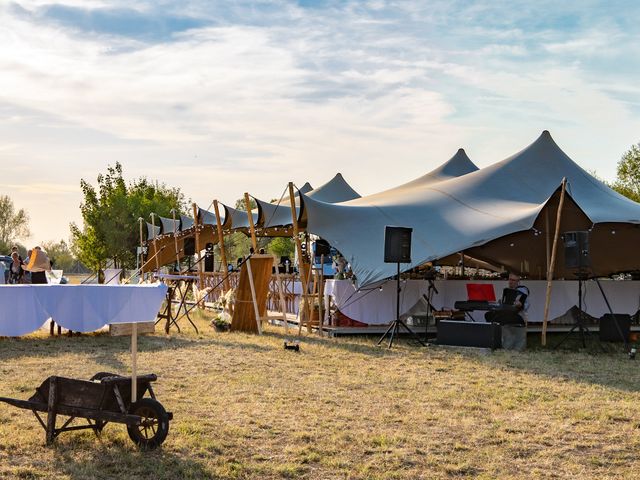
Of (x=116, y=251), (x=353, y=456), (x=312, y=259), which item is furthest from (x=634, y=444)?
(x=116, y=251)

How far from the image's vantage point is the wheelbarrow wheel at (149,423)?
521cm

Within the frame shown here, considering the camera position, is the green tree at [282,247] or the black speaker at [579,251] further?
the green tree at [282,247]

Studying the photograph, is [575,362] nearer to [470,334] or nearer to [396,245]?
[470,334]

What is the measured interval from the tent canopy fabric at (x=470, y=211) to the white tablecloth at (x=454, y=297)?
62 centimetres

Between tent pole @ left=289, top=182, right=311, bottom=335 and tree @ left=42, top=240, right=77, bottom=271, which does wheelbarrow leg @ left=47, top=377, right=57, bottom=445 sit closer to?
tent pole @ left=289, top=182, right=311, bottom=335

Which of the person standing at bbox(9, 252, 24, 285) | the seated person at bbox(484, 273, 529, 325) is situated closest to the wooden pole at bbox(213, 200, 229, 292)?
the person standing at bbox(9, 252, 24, 285)

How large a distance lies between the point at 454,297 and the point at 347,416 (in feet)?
23.8

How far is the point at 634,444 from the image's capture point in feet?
18.8

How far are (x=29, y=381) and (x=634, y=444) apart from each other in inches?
207

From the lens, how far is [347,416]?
6.50 meters

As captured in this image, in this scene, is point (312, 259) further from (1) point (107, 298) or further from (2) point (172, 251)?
(2) point (172, 251)

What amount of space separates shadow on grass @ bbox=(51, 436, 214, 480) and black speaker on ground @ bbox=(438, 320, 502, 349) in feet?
22.6

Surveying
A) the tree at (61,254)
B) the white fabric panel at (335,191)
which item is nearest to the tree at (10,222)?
the tree at (61,254)

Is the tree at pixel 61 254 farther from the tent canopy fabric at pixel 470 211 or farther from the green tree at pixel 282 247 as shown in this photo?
the tent canopy fabric at pixel 470 211
